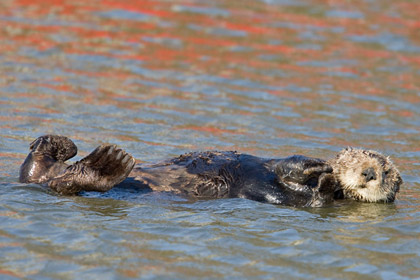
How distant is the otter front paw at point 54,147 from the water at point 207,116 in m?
0.38

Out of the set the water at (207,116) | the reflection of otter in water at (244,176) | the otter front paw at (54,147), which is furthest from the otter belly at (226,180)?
the otter front paw at (54,147)

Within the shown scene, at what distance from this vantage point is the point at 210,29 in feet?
50.4

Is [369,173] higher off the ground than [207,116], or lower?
lower

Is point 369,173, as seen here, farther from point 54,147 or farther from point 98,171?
point 54,147

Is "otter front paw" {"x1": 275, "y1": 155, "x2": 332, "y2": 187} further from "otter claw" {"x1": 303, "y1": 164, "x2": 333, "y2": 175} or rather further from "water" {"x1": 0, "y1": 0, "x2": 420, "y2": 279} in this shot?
"water" {"x1": 0, "y1": 0, "x2": 420, "y2": 279}

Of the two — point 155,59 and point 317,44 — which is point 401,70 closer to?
point 317,44

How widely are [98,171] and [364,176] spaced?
2207mm

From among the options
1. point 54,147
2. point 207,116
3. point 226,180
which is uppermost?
point 207,116

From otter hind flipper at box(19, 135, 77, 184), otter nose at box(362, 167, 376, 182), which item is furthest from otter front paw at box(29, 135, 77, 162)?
otter nose at box(362, 167, 376, 182)

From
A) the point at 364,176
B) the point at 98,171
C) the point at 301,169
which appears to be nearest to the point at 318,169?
the point at 301,169

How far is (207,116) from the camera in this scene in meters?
9.85

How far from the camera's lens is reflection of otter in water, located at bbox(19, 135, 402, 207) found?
5812mm

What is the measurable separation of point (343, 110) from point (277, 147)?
2.26 meters

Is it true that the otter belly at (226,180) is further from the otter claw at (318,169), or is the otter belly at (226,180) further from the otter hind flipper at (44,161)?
the otter hind flipper at (44,161)
